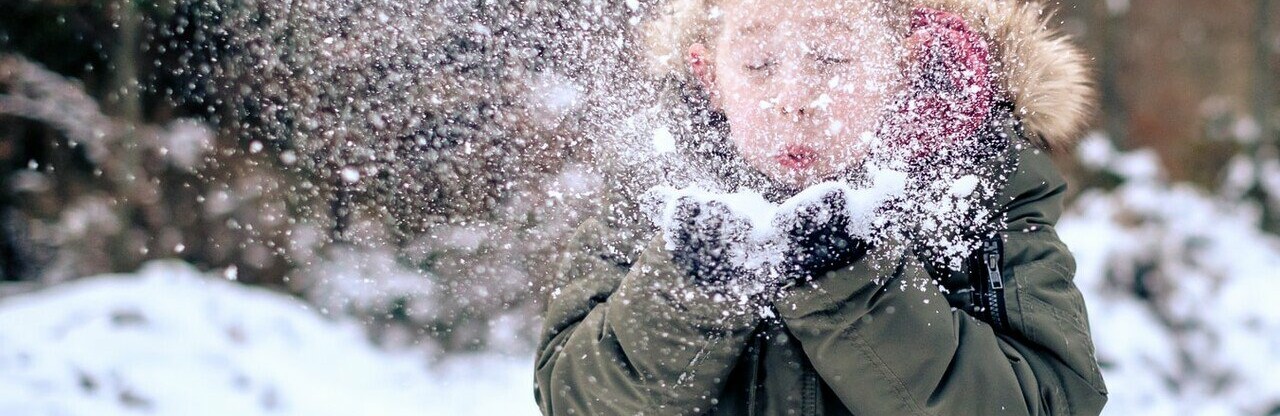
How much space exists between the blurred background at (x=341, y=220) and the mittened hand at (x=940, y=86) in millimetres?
475

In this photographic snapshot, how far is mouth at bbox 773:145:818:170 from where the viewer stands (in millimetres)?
1254

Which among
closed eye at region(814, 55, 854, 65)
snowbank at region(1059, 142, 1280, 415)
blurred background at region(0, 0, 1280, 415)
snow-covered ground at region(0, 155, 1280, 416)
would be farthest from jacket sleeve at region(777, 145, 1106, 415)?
snowbank at region(1059, 142, 1280, 415)

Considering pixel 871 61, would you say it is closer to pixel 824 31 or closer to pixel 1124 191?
pixel 824 31

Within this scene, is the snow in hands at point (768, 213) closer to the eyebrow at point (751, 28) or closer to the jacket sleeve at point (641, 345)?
the jacket sleeve at point (641, 345)

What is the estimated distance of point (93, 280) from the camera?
13.2 ft

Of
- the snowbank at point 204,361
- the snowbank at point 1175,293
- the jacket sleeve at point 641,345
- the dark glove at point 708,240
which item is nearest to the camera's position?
the dark glove at point 708,240

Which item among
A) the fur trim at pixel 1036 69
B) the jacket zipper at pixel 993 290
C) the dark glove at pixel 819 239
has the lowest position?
the dark glove at pixel 819 239

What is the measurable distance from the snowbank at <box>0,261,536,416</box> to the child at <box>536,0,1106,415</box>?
2396mm

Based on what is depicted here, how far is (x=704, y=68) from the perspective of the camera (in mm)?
1402

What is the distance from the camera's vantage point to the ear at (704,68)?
138 centimetres

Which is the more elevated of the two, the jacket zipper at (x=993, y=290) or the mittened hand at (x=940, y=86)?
the mittened hand at (x=940, y=86)

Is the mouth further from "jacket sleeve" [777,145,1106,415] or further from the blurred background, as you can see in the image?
the blurred background

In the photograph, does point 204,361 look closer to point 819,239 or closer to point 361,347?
point 361,347

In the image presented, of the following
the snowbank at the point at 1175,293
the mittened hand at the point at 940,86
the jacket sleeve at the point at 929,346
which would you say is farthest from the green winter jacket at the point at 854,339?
the snowbank at the point at 1175,293
